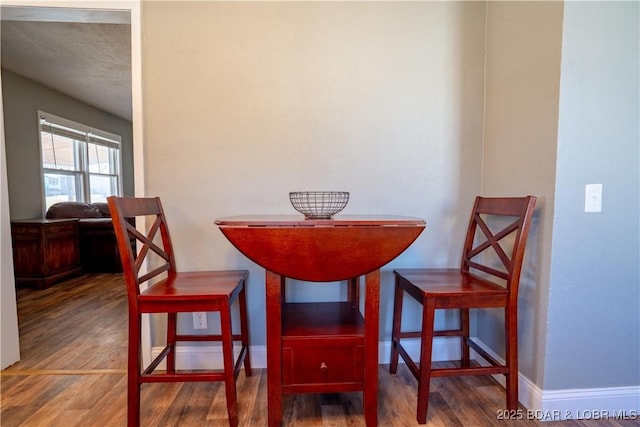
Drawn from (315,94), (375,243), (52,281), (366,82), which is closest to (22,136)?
(52,281)

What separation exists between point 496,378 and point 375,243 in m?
1.13

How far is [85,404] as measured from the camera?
1.40 m

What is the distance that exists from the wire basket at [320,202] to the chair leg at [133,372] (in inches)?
31.3

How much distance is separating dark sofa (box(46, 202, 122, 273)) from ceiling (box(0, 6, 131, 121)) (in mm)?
1512

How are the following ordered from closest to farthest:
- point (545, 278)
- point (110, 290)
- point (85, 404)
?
1. point (545, 278)
2. point (85, 404)
3. point (110, 290)

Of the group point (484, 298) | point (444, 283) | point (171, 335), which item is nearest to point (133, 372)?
point (171, 335)

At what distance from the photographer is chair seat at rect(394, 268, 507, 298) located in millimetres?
1256

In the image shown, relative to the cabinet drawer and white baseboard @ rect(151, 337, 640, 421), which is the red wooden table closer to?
the cabinet drawer

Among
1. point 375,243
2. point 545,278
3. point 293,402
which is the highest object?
point 375,243

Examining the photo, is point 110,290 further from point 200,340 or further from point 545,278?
point 545,278

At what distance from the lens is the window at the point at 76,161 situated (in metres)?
3.85

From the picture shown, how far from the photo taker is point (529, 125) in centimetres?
136

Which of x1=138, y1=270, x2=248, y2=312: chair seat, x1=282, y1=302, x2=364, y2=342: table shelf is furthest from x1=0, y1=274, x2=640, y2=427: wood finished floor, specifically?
x1=138, y1=270, x2=248, y2=312: chair seat

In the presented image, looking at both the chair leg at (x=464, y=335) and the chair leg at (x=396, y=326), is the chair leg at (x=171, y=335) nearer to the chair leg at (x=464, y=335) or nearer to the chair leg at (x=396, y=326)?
the chair leg at (x=396, y=326)
